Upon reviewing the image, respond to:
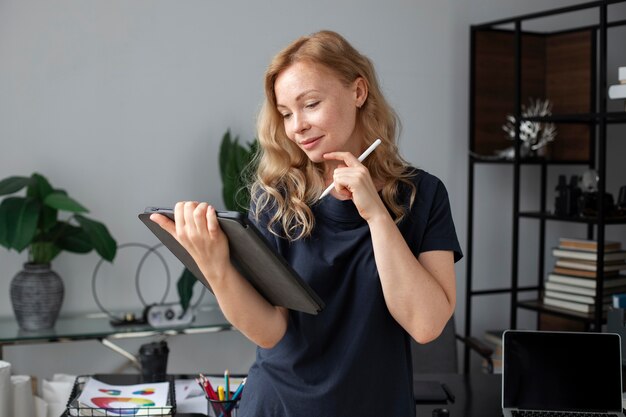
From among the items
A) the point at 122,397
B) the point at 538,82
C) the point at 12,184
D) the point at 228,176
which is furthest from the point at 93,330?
the point at 538,82

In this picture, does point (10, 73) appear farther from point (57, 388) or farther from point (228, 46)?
point (57, 388)

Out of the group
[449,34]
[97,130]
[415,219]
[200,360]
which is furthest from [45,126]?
[415,219]

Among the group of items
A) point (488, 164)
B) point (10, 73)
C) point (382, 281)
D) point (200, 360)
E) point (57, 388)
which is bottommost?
point (200, 360)

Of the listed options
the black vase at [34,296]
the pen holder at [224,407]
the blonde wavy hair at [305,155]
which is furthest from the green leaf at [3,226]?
the blonde wavy hair at [305,155]

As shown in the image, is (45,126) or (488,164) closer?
(45,126)

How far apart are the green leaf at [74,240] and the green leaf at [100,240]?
4cm

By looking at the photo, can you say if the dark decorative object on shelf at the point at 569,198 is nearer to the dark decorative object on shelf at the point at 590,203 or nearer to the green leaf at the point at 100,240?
the dark decorative object on shelf at the point at 590,203

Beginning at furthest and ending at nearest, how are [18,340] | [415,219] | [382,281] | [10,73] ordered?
[10,73], [18,340], [415,219], [382,281]

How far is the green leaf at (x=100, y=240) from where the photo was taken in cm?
319

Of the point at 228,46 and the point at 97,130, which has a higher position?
the point at 228,46

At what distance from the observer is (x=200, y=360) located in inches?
150

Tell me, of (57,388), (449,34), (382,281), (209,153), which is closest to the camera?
(382,281)

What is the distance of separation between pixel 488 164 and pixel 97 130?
2127 mm

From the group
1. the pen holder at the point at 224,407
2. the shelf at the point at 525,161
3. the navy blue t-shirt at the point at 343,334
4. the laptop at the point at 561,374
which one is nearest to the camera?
the navy blue t-shirt at the point at 343,334
